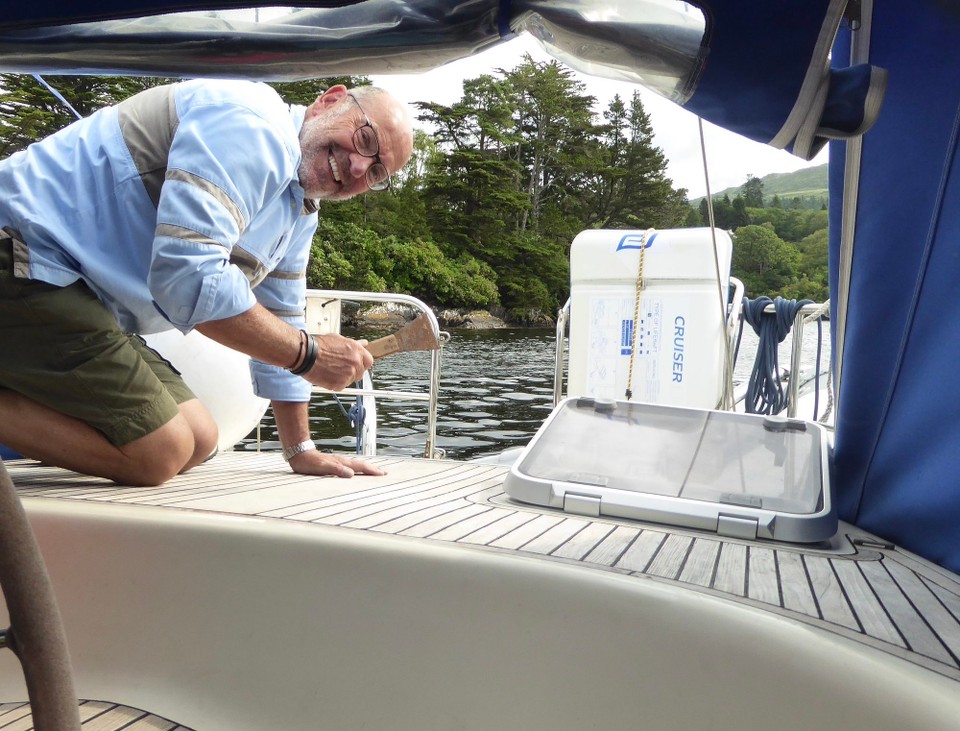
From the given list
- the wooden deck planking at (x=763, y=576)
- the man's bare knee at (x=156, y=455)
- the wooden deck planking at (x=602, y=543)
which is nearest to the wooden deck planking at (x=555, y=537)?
the wooden deck planking at (x=602, y=543)

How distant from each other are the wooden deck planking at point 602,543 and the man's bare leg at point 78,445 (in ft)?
0.11

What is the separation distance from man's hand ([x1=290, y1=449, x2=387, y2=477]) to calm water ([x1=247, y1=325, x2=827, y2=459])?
206cm

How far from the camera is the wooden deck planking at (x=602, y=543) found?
2.55 ft

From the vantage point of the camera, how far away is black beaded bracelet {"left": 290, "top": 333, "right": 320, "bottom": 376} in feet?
4.13

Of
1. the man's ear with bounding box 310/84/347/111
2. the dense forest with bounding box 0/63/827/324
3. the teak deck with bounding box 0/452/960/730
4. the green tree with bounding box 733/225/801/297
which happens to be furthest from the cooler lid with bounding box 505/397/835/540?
the dense forest with bounding box 0/63/827/324

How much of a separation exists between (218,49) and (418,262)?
2435 cm

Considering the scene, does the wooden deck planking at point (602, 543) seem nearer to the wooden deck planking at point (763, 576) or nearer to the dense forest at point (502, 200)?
the wooden deck planking at point (763, 576)

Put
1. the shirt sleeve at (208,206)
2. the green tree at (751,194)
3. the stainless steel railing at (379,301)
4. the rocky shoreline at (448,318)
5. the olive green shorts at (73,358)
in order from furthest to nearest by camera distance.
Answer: the rocky shoreline at (448,318) → the stainless steel railing at (379,301) → the green tree at (751,194) → the olive green shorts at (73,358) → the shirt sleeve at (208,206)

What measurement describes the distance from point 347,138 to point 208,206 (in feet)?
1.08

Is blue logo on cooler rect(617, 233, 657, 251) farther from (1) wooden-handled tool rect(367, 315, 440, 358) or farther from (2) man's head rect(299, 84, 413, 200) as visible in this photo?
(2) man's head rect(299, 84, 413, 200)

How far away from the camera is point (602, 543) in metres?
0.98

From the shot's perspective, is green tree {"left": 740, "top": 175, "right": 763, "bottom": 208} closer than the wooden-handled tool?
No

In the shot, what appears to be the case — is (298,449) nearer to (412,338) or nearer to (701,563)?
(412,338)

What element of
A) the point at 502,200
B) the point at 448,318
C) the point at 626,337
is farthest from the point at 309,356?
the point at 502,200
